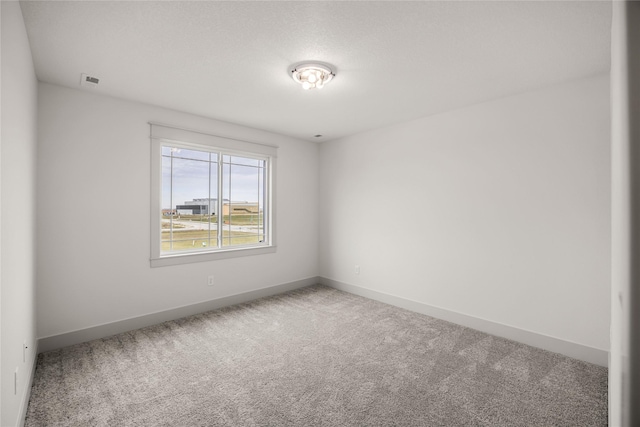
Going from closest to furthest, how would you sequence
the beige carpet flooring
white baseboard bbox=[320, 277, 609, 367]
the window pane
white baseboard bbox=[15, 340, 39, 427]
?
white baseboard bbox=[15, 340, 39, 427], the beige carpet flooring, white baseboard bbox=[320, 277, 609, 367], the window pane

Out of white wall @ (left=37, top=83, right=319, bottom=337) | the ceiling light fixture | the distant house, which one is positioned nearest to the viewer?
the ceiling light fixture

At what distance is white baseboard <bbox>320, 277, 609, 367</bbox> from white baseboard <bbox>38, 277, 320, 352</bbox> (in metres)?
1.59

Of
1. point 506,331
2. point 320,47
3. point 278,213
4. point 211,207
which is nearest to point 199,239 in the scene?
point 211,207

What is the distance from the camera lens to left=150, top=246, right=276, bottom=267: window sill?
11.7 ft

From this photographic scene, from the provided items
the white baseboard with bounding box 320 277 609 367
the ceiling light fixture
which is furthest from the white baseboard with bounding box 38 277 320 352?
the ceiling light fixture

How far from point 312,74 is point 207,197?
7.55 feet

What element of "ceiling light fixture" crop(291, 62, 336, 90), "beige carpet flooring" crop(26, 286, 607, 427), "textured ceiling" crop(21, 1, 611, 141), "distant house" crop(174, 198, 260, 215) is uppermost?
"textured ceiling" crop(21, 1, 611, 141)

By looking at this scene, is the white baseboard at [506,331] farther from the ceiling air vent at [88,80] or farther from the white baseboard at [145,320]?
the ceiling air vent at [88,80]

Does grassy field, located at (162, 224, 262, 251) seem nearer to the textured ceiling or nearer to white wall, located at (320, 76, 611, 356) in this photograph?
the textured ceiling

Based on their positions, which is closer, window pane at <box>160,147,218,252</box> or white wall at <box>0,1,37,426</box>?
white wall at <box>0,1,37,426</box>

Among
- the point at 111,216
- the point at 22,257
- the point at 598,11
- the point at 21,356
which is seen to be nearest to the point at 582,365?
the point at 598,11

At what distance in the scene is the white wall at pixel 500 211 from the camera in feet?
8.73

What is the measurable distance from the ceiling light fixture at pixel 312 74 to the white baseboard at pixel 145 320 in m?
2.94

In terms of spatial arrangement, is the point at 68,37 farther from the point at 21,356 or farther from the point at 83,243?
the point at 21,356
